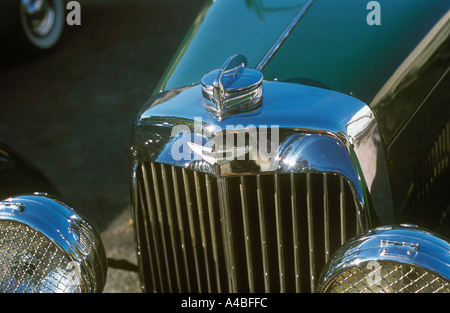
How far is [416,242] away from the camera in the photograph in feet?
3.79

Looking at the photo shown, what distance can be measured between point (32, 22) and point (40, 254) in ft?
12.7

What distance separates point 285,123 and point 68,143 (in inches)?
104

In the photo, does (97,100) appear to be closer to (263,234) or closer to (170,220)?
(170,220)

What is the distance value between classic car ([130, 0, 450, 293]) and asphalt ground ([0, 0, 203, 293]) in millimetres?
632

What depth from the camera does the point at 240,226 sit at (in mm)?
1500

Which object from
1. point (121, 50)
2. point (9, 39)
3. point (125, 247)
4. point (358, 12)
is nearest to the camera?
point (358, 12)

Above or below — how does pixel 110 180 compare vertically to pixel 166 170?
below

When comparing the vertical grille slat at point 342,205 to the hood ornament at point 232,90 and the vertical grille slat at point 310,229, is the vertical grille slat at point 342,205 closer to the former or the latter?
the vertical grille slat at point 310,229

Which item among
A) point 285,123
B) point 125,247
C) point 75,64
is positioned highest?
point 285,123

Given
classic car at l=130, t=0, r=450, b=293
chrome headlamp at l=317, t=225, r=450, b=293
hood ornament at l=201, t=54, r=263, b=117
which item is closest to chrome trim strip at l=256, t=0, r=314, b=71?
classic car at l=130, t=0, r=450, b=293

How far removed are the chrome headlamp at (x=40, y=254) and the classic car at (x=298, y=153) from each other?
0.26 meters
